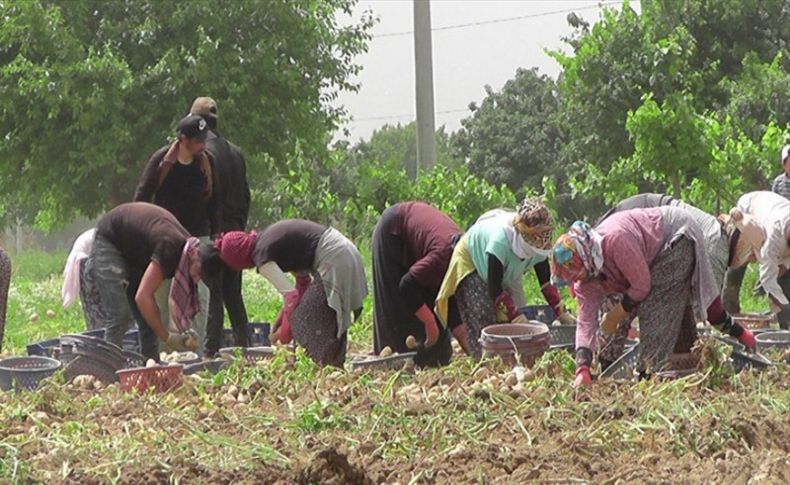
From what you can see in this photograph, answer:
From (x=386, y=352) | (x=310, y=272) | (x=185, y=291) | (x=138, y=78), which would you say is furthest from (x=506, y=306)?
(x=138, y=78)

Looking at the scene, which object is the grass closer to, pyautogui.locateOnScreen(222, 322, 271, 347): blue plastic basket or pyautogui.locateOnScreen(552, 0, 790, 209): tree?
pyautogui.locateOnScreen(222, 322, 271, 347): blue plastic basket

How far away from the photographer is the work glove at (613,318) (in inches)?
286

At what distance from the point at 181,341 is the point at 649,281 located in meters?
2.76

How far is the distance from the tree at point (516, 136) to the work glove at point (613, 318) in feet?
102

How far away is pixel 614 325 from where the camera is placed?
7.34 m

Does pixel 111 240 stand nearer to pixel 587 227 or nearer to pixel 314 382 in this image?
pixel 314 382

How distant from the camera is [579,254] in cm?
682

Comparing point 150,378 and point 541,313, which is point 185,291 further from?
point 541,313

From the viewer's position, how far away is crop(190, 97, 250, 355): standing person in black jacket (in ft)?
29.9

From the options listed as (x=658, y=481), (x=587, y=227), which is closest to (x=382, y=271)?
(x=587, y=227)

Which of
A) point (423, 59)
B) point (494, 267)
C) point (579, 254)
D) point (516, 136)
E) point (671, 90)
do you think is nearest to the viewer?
point (579, 254)

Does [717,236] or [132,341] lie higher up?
[717,236]

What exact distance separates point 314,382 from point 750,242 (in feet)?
9.80

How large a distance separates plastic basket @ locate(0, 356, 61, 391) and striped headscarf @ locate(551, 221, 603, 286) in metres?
2.59
